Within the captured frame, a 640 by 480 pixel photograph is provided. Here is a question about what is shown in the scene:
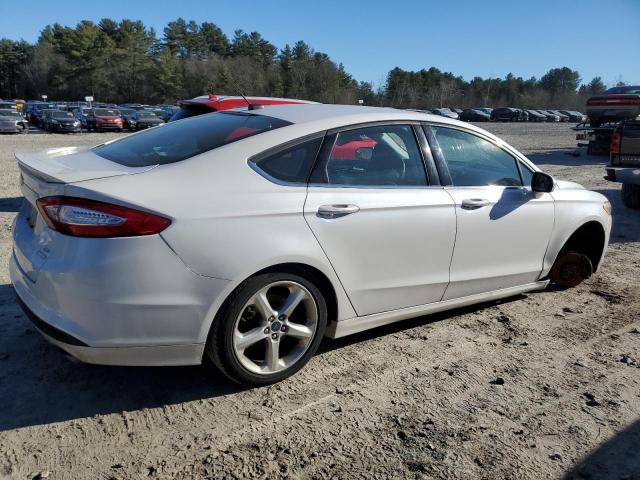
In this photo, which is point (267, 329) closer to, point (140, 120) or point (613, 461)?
point (613, 461)

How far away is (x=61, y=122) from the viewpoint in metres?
31.9

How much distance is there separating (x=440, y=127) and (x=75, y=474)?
9.88 feet

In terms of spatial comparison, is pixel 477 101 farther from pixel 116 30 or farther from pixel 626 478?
pixel 626 478

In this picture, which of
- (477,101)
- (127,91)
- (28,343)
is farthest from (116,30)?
(28,343)

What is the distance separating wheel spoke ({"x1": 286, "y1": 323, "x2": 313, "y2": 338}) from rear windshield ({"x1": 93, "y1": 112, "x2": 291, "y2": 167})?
1.10m

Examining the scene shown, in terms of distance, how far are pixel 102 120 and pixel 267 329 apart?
1371 inches

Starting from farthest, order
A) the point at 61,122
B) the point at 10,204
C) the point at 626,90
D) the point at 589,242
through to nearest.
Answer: the point at 61,122 → the point at 626,90 → the point at 10,204 → the point at 589,242

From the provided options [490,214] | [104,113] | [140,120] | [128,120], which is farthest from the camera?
[128,120]

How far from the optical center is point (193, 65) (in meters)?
98.2

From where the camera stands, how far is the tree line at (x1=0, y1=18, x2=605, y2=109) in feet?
307

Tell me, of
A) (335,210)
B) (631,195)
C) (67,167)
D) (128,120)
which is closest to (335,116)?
(335,210)

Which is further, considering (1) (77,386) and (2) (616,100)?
(2) (616,100)

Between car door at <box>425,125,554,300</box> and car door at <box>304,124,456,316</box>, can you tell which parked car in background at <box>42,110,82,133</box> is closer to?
car door at <box>425,125,554,300</box>

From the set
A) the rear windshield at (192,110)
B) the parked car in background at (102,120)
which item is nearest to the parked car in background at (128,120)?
the parked car in background at (102,120)
